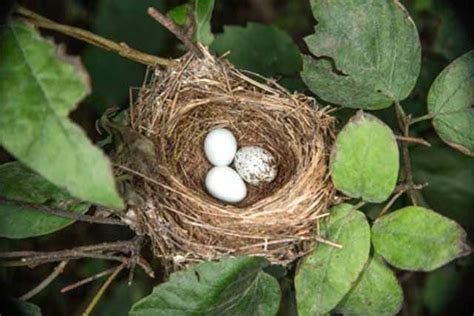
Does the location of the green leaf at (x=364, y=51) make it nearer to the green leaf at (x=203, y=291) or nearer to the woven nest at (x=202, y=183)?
the woven nest at (x=202, y=183)

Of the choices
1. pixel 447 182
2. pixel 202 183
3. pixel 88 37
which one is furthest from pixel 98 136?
pixel 88 37

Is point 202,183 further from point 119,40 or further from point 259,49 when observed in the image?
point 119,40

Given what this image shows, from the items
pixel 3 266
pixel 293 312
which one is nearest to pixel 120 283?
pixel 293 312

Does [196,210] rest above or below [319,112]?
below

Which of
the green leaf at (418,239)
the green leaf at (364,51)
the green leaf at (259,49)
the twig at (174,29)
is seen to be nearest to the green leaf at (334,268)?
the green leaf at (418,239)

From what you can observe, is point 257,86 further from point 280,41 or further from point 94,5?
point 94,5
